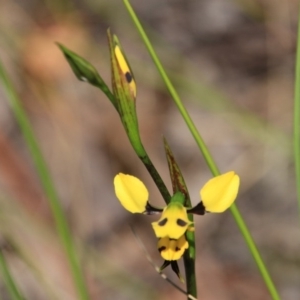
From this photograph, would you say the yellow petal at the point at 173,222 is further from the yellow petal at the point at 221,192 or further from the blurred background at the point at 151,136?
the blurred background at the point at 151,136

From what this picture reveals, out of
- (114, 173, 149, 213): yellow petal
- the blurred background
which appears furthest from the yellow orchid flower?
the blurred background

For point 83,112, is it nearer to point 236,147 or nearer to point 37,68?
point 37,68

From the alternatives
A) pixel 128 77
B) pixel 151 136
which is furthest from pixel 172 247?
pixel 151 136

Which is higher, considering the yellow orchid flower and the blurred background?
the blurred background

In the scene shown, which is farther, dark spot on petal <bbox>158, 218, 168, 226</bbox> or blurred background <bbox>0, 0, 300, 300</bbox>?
blurred background <bbox>0, 0, 300, 300</bbox>

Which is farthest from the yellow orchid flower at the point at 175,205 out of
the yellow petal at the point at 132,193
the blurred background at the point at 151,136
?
the blurred background at the point at 151,136

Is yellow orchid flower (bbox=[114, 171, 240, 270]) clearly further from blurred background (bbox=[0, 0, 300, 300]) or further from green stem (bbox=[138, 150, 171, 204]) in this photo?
blurred background (bbox=[0, 0, 300, 300])

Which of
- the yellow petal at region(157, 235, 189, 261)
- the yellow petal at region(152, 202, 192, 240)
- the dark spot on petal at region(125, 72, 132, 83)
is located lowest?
the yellow petal at region(157, 235, 189, 261)
